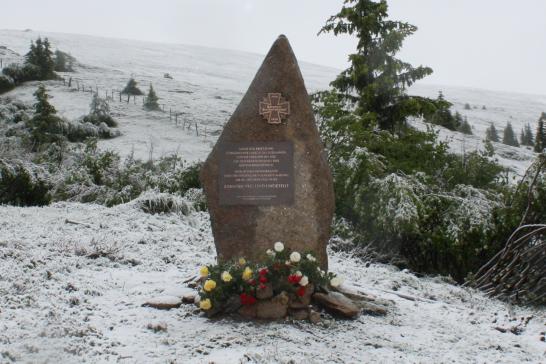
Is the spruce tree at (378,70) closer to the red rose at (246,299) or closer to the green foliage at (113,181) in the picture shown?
the green foliage at (113,181)

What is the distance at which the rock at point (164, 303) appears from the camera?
203 inches

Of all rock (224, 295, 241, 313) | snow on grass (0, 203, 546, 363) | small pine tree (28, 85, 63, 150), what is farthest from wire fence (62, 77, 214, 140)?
rock (224, 295, 241, 313)

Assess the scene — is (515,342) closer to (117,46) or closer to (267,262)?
(267,262)

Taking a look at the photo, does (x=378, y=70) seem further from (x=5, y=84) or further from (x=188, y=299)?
(x=5, y=84)

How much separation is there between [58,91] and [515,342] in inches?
1495

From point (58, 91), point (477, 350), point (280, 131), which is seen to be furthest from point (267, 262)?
point (58, 91)

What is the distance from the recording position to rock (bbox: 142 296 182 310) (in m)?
5.15

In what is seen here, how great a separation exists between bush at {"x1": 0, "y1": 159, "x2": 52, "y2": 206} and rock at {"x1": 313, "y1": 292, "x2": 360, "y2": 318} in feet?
27.9

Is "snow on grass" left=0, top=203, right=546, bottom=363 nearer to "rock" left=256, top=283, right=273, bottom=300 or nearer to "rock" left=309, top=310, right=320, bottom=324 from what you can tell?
"rock" left=309, top=310, right=320, bottom=324

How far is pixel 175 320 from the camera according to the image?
4.78m

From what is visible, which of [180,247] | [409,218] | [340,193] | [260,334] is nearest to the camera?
[260,334]

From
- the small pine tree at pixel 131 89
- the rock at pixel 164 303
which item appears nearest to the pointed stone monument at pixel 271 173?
the rock at pixel 164 303

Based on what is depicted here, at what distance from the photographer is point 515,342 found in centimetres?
482

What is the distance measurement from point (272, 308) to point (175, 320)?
977 mm
